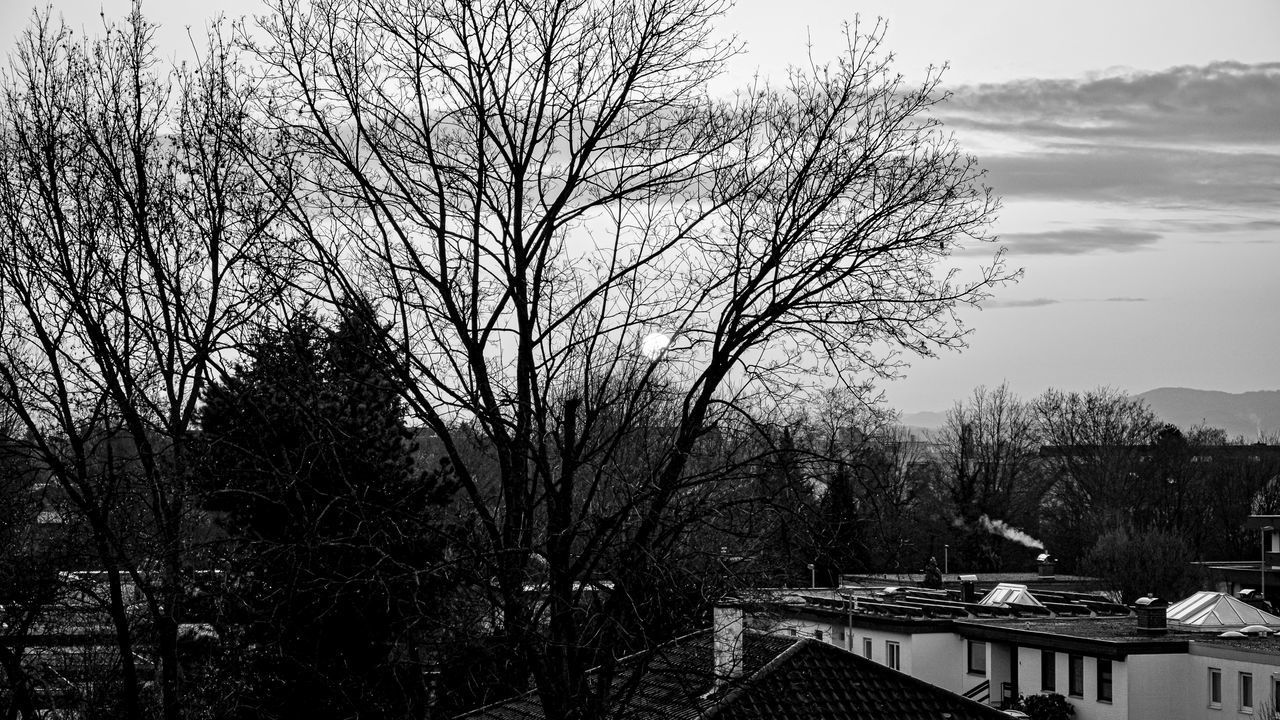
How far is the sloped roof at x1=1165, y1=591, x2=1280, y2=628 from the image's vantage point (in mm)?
34344

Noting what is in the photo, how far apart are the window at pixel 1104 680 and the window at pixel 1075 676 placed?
661mm

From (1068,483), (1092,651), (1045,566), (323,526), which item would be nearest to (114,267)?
(323,526)

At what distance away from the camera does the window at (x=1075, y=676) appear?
32.3 m

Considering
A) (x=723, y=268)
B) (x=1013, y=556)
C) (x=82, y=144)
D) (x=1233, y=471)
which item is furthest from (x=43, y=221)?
(x=1233, y=471)

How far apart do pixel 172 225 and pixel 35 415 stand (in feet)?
12.0

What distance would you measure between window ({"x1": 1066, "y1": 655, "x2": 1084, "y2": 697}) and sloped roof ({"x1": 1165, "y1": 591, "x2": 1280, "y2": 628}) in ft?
12.0

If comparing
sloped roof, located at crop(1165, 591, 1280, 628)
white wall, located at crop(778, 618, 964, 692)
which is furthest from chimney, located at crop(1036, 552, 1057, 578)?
white wall, located at crop(778, 618, 964, 692)

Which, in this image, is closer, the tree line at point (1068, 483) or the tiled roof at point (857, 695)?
the tiled roof at point (857, 695)

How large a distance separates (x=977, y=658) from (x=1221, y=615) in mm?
6912

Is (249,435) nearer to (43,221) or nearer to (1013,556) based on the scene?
(43,221)

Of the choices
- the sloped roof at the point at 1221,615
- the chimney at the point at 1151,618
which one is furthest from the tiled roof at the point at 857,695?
the sloped roof at the point at 1221,615

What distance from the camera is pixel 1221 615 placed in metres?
34.8

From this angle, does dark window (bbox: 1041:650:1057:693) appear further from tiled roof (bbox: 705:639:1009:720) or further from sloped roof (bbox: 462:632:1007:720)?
tiled roof (bbox: 705:639:1009:720)

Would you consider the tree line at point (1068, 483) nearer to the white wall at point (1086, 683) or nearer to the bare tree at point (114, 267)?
the white wall at point (1086, 683)
